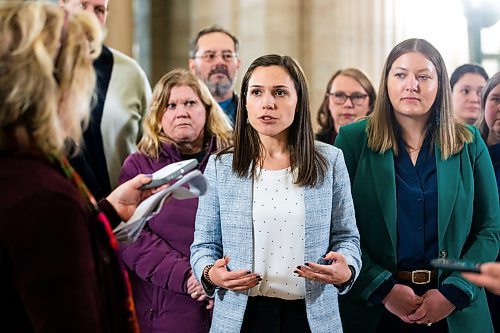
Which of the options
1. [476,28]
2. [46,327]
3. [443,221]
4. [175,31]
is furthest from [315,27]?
[46,327]

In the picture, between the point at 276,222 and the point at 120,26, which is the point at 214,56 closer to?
the point at 276,222

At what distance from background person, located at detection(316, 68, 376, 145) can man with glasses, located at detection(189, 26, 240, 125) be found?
1.79 ft

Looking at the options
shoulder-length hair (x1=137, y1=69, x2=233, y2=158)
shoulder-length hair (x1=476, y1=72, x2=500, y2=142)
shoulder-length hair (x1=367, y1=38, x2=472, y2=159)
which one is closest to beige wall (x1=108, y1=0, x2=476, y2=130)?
shoulder-length hair (x1=476, y1=72, x2=500, y2=142)

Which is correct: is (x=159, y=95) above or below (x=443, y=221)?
above

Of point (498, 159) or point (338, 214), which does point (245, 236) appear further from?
point (498, 159)

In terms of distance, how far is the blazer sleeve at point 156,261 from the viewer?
3027mm

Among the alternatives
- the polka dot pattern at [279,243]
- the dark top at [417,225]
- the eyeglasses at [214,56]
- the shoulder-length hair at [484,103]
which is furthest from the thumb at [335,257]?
the eyeglasses at [214,56]

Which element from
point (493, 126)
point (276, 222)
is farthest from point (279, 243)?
point (493, 126)

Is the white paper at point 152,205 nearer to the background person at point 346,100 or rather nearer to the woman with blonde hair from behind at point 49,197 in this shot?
the woman with blonde hair from behind at point 49,197

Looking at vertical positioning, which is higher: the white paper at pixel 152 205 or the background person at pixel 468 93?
the background person at pixel 468 93

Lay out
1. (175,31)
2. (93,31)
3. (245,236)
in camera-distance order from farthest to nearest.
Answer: (175,31), (245,236), (93,31)

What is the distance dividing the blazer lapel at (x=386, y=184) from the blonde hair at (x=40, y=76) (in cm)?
154

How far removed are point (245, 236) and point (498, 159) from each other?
1.54 metres

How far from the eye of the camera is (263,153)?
2.72 m
